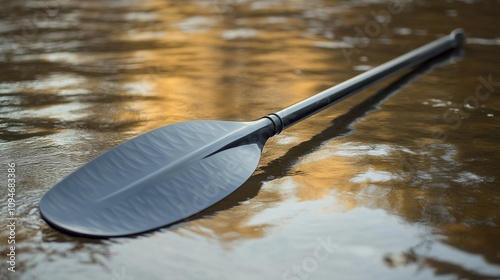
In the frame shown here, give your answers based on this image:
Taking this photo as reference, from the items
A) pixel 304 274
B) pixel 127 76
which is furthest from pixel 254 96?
pixel 304 274

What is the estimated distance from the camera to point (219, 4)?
3191mm

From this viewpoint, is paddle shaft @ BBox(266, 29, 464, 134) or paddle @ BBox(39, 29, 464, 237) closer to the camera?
paddle @ BBox(39, 29, 464, 237)

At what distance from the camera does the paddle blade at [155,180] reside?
0.99 m

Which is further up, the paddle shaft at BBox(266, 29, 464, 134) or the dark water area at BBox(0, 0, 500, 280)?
the paddle shaft at BBox(266, 29, 464, 134)

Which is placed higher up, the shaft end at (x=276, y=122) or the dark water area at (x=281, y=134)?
the shaft end at (x=276, y=122)

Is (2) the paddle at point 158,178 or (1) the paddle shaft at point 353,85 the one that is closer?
(2) the paddle at point 158,178

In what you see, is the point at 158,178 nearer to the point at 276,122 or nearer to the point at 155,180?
the point at 155,180

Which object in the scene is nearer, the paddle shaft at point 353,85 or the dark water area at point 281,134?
the dark water area at point 281,134

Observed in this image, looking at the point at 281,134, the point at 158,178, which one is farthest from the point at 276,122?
the point at 158,178

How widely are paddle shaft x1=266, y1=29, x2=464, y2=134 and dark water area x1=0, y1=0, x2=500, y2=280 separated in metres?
0.04

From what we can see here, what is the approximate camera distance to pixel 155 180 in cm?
109

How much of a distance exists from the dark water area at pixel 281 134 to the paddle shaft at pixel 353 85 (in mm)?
44

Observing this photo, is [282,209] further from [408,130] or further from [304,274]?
[408,130]

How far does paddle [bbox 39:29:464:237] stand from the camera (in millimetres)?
995
